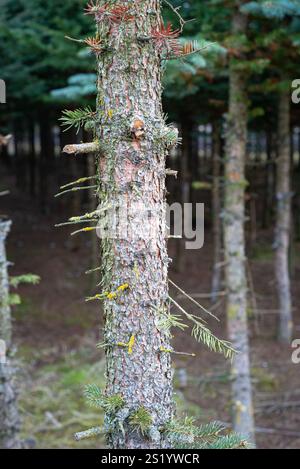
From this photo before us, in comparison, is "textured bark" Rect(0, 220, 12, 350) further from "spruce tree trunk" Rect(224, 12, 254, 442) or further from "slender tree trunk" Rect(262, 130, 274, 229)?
"slender tree trunk" Rect(262, 130, 274, 229)

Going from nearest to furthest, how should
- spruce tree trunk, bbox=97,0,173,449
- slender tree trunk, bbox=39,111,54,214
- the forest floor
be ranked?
1. spruce tree trunk, bbox=97,0,173,449
2. the forest floor
3. slender tree trunk, bbox=39,111,54,214

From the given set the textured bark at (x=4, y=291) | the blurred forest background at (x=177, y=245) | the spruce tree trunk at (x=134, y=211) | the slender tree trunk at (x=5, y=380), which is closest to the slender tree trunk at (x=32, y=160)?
the blurred forest background at (x=177, y=245)

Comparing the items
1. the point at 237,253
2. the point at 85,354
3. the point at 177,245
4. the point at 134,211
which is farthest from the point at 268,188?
the point at 134,211

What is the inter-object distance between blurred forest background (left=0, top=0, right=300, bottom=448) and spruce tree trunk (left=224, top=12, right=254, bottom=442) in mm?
290

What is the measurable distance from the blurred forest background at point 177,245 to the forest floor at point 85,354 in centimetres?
3

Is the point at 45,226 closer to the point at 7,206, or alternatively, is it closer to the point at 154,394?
the point at 7,206

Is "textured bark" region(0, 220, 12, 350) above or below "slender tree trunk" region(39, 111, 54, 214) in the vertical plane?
below

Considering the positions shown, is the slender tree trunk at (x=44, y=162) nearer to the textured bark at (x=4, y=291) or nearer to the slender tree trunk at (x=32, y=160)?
the slender tree trunk at (x=32, y=160)

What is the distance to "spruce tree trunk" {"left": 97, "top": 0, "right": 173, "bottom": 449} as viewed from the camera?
3014mm

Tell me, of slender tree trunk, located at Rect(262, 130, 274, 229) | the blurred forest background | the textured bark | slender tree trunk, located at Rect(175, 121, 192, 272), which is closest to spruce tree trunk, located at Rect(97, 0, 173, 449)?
the blurred forest background

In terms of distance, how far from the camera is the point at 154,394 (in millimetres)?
3066

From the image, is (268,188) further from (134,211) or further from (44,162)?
(134,211)

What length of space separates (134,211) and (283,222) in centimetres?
1004

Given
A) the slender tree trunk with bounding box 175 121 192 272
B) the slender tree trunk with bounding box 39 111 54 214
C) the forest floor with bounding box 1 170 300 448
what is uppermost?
the slender tree trunk with bounding box 39 111 54 214
